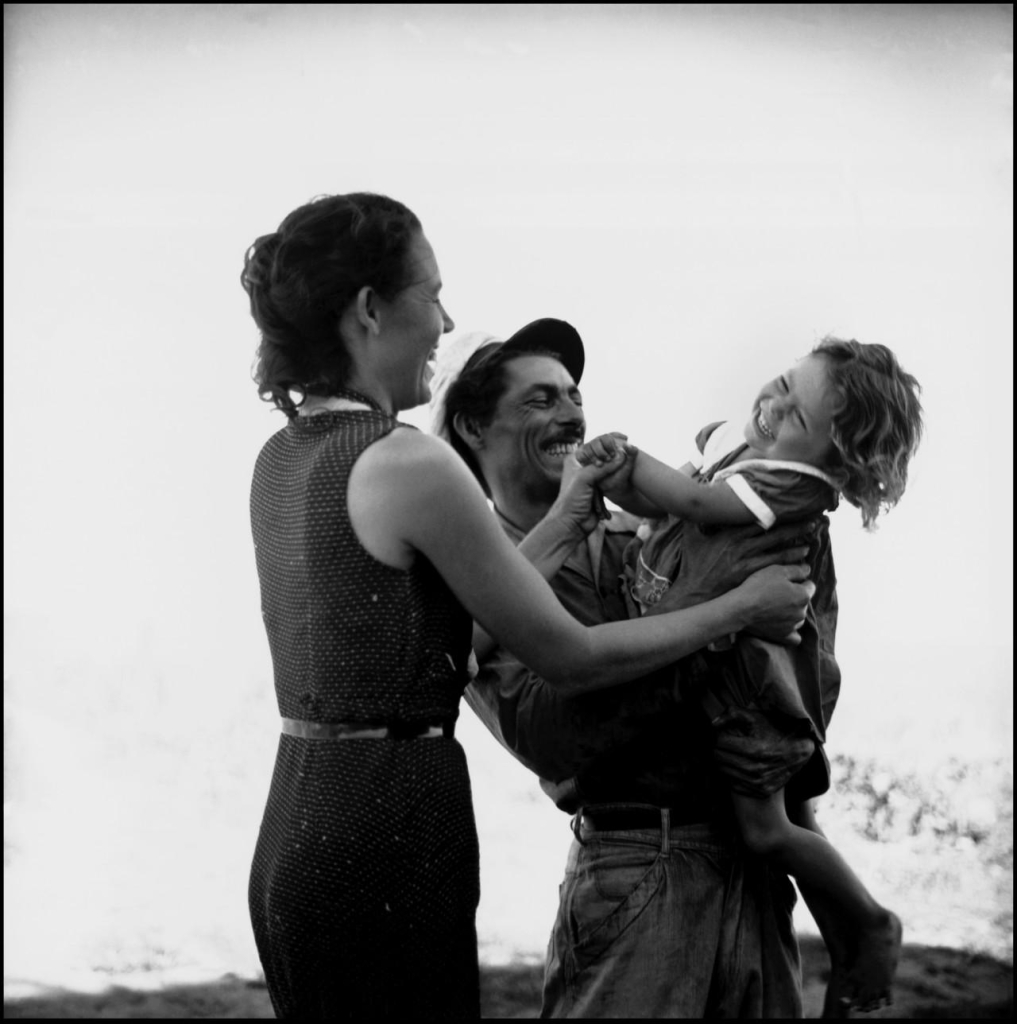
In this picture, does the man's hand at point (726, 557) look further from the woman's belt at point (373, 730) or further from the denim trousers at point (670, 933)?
the woman's belt at point (373, 730)

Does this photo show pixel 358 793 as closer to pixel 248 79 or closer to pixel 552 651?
pixel 552 651

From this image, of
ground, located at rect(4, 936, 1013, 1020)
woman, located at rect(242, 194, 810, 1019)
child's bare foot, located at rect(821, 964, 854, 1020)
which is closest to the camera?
woman, located at rect(242, 194, 810, 1019)

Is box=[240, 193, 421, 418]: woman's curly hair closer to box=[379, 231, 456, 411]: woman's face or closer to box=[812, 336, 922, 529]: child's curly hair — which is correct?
box=[379, 231, 456, 411]: woman's face

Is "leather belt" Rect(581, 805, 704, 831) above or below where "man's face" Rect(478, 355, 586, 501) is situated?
below

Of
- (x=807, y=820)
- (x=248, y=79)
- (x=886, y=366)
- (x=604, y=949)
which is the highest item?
(x=248, y=79)

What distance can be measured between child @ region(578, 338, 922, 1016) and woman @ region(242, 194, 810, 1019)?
33 centimetres

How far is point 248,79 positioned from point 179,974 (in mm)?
3619

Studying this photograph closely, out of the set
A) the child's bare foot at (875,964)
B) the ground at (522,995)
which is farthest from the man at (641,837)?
the ground at (522,995)

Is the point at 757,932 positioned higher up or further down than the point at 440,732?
further down

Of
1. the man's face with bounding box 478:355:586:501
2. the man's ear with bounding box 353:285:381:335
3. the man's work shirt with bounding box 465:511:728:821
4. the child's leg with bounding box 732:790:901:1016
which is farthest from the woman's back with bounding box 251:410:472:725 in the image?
the man's face with bounding box 478:355:586:501

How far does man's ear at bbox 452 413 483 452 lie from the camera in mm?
2344

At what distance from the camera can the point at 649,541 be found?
2.17 meters

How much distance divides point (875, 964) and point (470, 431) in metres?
1.08

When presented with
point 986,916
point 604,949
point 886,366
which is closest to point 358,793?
point 604,949
